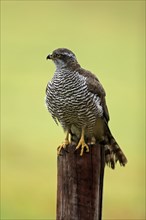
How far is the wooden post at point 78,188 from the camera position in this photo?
14.1 feet

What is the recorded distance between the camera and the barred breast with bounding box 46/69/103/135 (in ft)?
18.9

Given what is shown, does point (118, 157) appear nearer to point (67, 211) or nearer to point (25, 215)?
point (67, 211)

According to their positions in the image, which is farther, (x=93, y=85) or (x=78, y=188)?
(x=93, y=85)

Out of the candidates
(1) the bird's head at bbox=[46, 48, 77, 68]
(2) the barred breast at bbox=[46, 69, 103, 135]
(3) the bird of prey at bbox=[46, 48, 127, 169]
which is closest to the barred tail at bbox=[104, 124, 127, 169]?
(3) the bird of prey at bbox=[46, 48, 127, 169]

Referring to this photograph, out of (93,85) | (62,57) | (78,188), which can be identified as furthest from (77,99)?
(78,188)

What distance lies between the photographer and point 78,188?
4285 mm

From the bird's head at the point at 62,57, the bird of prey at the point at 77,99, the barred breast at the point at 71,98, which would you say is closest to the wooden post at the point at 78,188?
the bird of prey at the point at 77,99

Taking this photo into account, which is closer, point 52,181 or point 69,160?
point 69,160

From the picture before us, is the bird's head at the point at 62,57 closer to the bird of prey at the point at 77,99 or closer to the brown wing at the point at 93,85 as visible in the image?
the bird of prey at the point at 77,99

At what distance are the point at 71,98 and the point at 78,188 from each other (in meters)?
1.59

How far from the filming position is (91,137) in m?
6.27

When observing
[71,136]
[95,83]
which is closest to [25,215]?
[71,136]

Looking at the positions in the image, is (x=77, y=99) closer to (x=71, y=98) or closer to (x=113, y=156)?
(x=71, y=98)

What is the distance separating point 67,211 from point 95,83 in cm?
180
